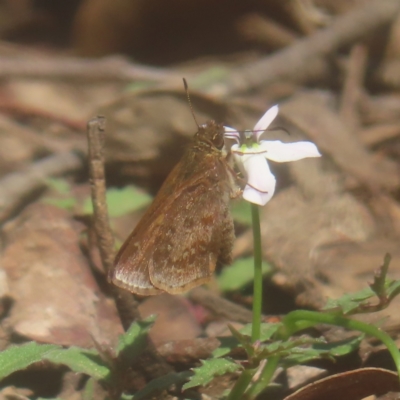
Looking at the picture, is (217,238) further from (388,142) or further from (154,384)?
(388,142)

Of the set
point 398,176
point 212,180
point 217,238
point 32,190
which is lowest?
point 398,176

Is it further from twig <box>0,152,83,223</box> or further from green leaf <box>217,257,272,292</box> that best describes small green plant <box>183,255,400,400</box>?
twig <box>0,152,83,223</box>

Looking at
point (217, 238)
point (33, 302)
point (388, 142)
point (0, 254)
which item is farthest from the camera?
point (388, 142)

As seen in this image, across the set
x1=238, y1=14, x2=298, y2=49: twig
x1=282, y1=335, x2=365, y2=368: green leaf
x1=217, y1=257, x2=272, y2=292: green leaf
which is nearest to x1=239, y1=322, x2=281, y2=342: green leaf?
x1=282, y1=335, x2=365, y2=368: green leaf

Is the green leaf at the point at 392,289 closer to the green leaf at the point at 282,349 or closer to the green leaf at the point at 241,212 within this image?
the green leaf at the point at 282,349

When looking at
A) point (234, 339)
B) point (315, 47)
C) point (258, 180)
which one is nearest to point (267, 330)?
point (234, 339)

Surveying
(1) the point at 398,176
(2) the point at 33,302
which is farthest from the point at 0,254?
(1) the point at 398,176

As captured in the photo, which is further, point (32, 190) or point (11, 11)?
point (11, 11)

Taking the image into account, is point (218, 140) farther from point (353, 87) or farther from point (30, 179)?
point (353, 87)
